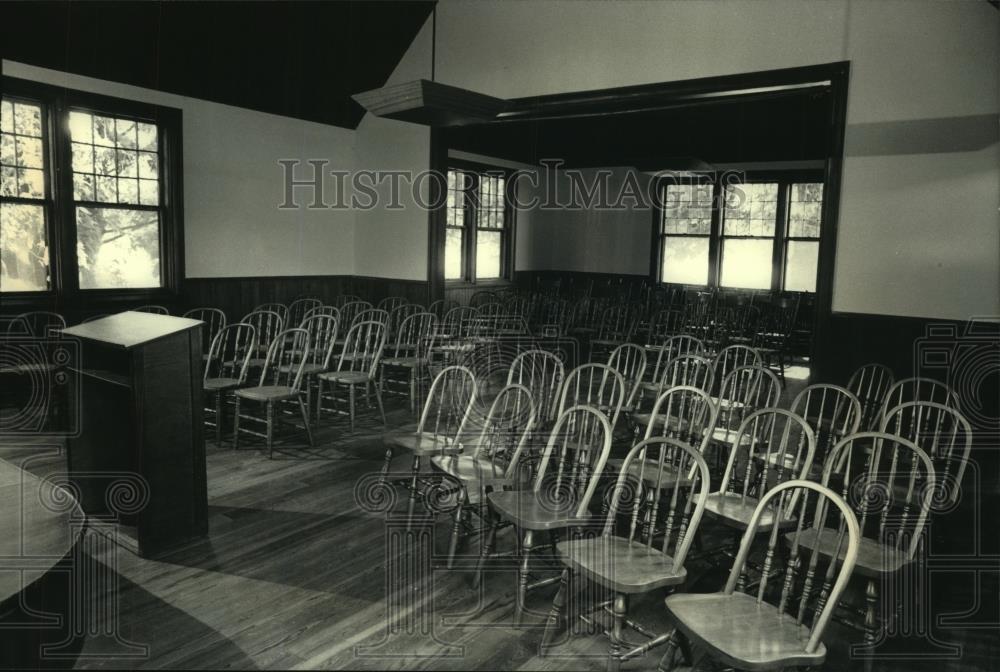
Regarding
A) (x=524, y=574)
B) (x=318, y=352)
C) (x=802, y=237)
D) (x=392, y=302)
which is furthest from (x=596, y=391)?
(x=802, y=237)

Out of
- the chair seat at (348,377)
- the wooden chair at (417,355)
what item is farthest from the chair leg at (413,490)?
the wooden chair at (417,355)

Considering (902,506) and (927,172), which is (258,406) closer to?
(902,506)

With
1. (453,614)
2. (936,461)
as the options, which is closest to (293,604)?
(453,614)

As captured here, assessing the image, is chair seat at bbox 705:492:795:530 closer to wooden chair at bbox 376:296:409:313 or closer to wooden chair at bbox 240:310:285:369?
wooden chair at bbox 240:310:285:369

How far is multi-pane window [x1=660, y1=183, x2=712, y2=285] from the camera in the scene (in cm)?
1128

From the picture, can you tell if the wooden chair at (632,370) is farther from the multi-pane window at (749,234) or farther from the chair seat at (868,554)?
the multi-pane window at (749,234)

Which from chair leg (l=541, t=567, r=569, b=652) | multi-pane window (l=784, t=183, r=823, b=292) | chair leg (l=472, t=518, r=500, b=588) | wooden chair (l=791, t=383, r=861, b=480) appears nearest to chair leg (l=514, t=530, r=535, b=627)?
chair leg (l=541, t=567, r=569, b=652)

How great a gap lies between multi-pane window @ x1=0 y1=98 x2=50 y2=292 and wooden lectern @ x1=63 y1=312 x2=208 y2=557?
2.98m

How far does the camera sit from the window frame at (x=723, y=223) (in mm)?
10516

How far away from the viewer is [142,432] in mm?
3145

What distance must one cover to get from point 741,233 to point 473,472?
8962mm

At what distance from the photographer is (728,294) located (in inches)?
430

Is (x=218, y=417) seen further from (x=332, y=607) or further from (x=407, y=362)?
(x=332, y=607)

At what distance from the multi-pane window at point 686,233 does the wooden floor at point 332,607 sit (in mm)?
8340
